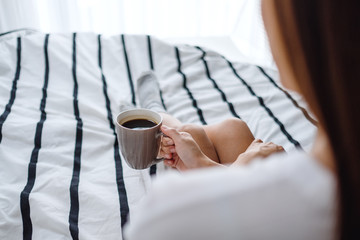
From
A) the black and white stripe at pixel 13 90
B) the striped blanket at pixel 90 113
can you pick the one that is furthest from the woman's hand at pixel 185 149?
the black and white stripe at pixel 13 90

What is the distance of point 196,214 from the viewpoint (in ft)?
1.04

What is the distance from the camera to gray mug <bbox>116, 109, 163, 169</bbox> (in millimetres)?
637

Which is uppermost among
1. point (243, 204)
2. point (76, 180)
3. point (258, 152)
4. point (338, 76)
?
point (338, 76)

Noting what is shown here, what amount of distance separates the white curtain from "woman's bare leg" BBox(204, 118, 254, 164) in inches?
44.6

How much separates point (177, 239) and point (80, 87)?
92cm

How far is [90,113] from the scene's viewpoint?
103cm

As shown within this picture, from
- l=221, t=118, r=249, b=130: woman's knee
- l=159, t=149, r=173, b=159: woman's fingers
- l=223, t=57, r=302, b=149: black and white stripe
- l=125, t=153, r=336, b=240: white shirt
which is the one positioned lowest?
l=223, t=57, r=302, b=149: black and white stripe

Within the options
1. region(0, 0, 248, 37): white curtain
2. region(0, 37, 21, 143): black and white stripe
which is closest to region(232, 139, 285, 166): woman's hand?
region(0, 37, 21, 143): black and white stripe

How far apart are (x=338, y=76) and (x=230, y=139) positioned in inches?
21.8

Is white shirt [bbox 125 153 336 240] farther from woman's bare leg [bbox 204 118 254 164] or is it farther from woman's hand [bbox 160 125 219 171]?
woman's bare leg [bbox 204 118 254 164]

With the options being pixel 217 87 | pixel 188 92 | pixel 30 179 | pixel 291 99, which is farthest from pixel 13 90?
pixel 291 99

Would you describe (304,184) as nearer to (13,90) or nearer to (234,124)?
(234,124)

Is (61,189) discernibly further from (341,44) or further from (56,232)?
(341,44)

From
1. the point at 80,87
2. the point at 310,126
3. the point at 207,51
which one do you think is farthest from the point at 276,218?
the point at 207,51
